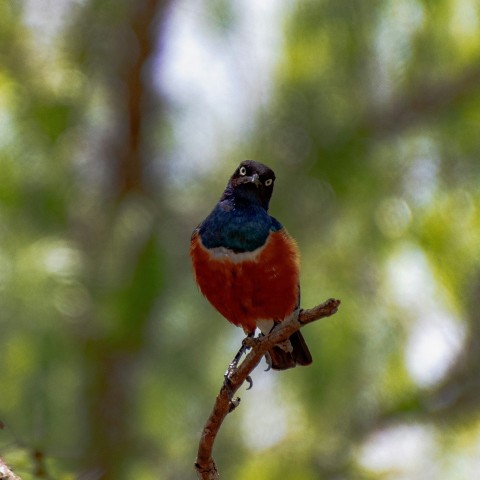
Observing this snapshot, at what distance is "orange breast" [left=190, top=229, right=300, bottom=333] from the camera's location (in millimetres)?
3613

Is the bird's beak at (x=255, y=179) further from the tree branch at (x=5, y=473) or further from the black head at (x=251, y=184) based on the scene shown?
the tree branch at (x=5, y=473)

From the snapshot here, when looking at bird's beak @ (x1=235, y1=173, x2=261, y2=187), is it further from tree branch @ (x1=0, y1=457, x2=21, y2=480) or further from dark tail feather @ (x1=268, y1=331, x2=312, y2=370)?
tree branch @ (x1=0, y1=457, x2=21, y2=480)

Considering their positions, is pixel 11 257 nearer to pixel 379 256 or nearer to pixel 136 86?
pixel 136 86

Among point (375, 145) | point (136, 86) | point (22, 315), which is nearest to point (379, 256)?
point (375, 145)

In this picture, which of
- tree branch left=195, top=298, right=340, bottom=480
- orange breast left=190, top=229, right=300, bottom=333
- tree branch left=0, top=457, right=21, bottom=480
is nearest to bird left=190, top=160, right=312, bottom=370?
orange breast left=190, top=229, right=300, bottom=333

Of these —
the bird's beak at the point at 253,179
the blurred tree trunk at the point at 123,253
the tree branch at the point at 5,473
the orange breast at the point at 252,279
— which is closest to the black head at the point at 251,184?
the bird's beak at the point at 253,179

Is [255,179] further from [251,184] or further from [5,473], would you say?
[5,473]

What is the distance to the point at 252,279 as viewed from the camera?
11.9ft

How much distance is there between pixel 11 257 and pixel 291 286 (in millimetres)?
1504

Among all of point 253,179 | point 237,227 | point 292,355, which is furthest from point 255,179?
point 292,355

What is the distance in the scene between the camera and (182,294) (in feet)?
15.1

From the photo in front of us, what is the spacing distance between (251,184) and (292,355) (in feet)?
2.43

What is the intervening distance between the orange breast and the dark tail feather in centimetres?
27

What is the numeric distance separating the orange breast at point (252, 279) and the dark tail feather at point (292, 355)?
0.88ft
